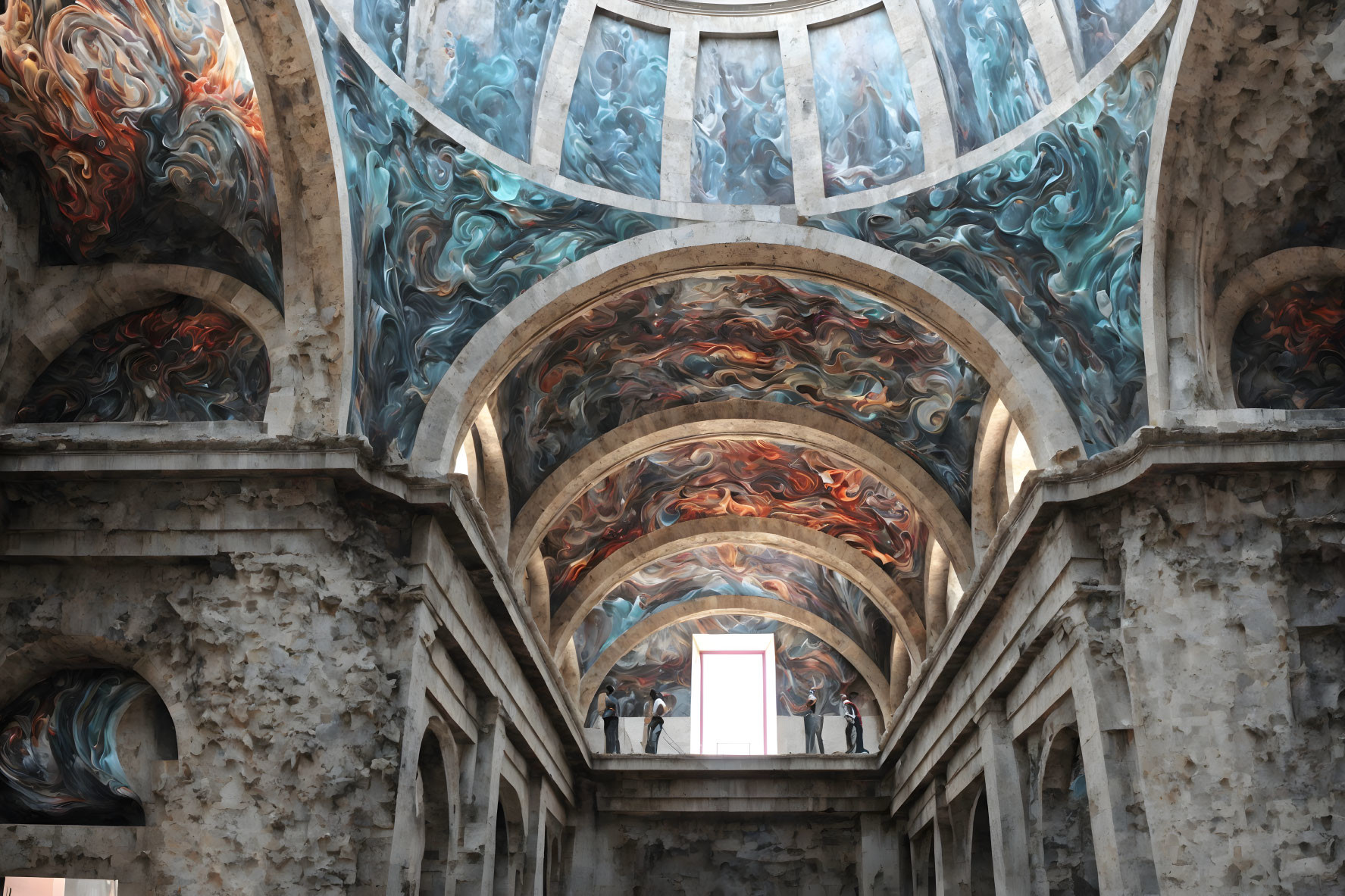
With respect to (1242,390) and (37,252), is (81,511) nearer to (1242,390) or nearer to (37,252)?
(37,252)

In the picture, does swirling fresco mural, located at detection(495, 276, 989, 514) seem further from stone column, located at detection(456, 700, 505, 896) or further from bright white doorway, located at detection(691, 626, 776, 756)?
bright white doorway, located at detection(691, 626, 776, 756)

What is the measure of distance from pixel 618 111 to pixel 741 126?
1401 millimetres

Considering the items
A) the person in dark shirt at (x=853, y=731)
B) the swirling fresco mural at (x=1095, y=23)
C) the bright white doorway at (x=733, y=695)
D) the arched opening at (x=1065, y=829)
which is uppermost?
the swirling fresco mural at (x=1095, y=23)

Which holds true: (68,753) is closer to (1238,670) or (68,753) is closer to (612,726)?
(1238,670)

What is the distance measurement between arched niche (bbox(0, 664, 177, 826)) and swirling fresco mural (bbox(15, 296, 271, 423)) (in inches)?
100

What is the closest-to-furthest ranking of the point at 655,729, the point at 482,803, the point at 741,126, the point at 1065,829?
1. the point at 1065,829
2. the point at 482,803
3. the point at 741,126
4. the point at 655,729

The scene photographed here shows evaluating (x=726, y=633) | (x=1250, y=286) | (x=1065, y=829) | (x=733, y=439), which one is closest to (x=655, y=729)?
(x=726, y=633)

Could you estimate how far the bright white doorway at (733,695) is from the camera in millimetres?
23203

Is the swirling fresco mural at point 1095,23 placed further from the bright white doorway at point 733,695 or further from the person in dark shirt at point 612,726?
the bright white doorway at point 733,695

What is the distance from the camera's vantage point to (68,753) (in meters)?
10.7

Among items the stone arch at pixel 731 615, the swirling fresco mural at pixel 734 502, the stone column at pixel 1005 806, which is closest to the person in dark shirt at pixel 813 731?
the stone arch at pixel 731 615

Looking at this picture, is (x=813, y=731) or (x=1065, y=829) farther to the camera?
(x=813, y=731)

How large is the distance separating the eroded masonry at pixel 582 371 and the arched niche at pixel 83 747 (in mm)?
44

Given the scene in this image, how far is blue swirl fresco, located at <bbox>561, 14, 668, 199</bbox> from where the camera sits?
44.9ft
